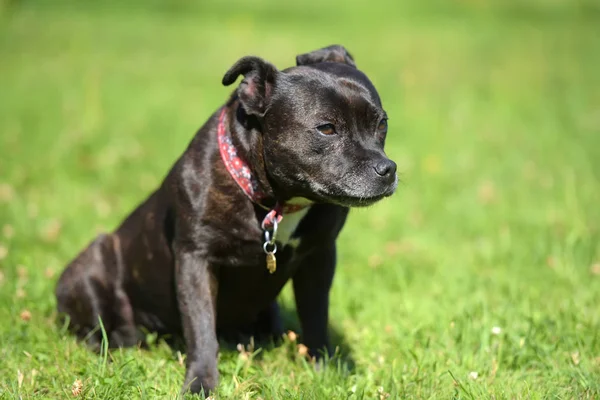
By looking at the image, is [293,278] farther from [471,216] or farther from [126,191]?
[126,191]

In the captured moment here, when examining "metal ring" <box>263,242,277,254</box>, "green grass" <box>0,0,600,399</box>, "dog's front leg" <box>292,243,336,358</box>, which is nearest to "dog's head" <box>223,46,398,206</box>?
"metal ring" <box>263,242,277,254</box>

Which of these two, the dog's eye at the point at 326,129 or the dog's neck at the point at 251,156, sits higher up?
the dog's eye at the point at 326,129

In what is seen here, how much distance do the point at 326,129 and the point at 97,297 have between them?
1.84 meters

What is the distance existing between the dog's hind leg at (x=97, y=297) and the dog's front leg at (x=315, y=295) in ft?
3.45

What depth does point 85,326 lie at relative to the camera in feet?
15.1

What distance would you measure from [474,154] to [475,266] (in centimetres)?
329

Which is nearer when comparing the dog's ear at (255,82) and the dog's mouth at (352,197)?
the dog's mouth at (352,197)

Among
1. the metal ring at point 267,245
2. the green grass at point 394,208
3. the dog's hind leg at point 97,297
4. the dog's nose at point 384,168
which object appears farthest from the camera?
the dog's hind leg at point 97,297

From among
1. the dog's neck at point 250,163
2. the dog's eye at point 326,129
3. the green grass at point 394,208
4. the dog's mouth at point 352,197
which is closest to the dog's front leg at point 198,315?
the green grass at point 394,208

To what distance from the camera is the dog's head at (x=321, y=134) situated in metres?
3.62

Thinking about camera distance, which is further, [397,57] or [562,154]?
[397,57]

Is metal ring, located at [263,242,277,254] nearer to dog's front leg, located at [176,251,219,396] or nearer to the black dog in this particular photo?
the black dog

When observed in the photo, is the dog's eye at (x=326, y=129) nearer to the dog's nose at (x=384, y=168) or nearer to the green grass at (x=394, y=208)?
the dog's nose at (x=384, y=168)

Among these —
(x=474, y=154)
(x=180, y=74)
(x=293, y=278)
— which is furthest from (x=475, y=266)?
(x=180, y=74)
